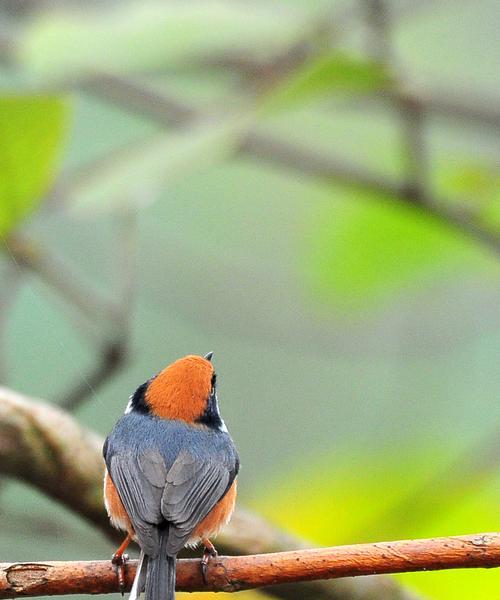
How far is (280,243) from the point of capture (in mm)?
3465

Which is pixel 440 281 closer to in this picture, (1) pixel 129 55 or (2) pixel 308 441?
(2) pixel 308 441

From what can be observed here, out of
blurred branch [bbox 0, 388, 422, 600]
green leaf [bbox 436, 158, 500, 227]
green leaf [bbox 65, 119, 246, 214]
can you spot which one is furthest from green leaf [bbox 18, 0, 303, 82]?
blurred branch [bbox 0, 388, 422, 600]

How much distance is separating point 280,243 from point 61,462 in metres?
1.97

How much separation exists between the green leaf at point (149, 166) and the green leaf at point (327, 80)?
5.9 inches

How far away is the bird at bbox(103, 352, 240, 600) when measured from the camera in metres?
1.32

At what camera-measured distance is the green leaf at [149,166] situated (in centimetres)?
185

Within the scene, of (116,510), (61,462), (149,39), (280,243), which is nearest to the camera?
(116,510)

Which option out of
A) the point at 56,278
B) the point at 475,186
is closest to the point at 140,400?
the point at 56,278

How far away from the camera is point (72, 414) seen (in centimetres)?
183

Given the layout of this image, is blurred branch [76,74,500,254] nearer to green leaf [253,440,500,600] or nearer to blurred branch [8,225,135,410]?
blurred branch [8,225,135,410]

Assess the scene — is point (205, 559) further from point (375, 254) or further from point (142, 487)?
point (375, 254)

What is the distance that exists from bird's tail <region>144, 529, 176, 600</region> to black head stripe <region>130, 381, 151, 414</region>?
0.17m

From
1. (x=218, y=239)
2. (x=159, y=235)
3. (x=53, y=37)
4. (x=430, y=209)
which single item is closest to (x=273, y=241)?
(x=218, y=239)

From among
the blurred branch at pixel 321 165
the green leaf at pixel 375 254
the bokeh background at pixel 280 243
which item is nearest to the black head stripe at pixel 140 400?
the bokeh background at pixel 280 243
